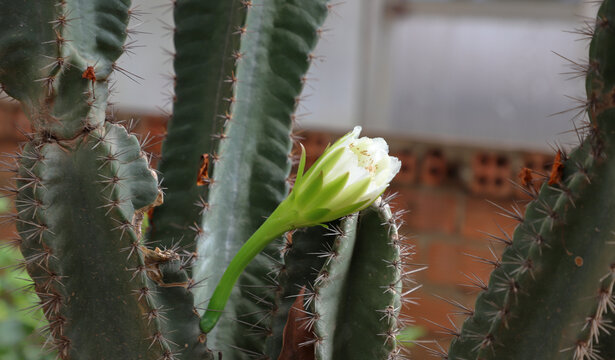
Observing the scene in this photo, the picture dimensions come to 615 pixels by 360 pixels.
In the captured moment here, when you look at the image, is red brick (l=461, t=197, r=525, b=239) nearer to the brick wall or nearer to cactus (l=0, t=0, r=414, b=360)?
the brick wall

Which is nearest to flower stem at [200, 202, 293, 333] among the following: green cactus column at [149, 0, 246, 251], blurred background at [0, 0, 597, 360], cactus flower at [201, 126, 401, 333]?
cactus flower at [201, 126, 401, 333]

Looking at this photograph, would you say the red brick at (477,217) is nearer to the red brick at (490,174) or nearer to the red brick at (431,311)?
the red brick at (490,174)

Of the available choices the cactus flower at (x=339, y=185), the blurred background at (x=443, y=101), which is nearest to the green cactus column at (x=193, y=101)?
the cactus flower at (x=339, y=185)

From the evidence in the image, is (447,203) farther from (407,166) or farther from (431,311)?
(431,311)

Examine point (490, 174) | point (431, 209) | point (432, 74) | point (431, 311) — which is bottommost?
point (431, 311)

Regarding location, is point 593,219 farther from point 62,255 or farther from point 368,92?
point 368,92

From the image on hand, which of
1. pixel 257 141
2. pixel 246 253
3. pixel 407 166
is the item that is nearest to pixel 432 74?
pixel 407 166

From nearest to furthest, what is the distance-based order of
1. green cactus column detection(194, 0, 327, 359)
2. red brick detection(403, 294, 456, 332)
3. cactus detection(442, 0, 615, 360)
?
cactus detection(442, 0, 615, 360), green cactus column detection(194, 0, 327, 359), red brick detection(403, 294, 456, 332)
